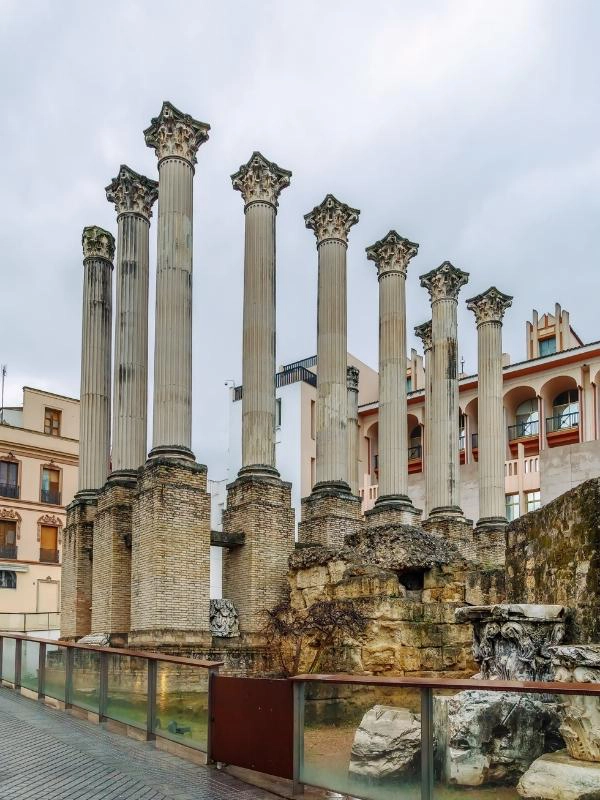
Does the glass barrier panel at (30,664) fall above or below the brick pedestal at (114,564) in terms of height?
below

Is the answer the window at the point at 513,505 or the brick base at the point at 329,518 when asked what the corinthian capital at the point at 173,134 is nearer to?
the brick base at the point at 329,518

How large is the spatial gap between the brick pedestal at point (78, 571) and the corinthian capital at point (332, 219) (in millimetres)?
11728

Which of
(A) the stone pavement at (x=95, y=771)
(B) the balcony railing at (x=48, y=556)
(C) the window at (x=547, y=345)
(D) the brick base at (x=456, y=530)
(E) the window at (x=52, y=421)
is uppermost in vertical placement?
(C) the window at (x=547, y=345)

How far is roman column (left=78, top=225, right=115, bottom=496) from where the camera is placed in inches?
1277

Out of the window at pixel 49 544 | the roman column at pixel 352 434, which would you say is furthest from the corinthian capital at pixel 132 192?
the window at pixel 49 544

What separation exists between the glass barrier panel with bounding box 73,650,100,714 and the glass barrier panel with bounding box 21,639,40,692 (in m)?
2.86

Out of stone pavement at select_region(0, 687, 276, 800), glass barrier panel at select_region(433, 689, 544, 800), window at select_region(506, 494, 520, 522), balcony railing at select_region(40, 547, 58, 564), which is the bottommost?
stone pavement at select_region(0, 687, 276, 800)

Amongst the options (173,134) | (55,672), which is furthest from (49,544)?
(55,672)

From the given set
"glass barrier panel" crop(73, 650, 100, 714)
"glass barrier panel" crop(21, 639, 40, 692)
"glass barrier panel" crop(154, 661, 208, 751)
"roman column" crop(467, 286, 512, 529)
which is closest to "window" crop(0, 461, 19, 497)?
"roman column" crop(467, 286, 512, 529)

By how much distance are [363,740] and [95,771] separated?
11.7 ft

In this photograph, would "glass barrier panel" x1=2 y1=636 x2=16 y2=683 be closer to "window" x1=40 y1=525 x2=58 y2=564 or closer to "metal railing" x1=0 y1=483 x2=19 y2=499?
"metal railing" x1=0 y1=483 x2=19 y2=499

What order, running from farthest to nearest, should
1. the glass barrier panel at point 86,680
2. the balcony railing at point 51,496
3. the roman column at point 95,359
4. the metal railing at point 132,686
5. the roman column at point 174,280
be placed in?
the balcony railing at point 51,496 → the roman column at point 95,359 → the roman column at point 174,280 → the glass barrier panel at point 86,680 → the metal railing at point 132,686

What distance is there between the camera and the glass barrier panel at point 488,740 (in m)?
7.37

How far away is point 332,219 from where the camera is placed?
109 feet
